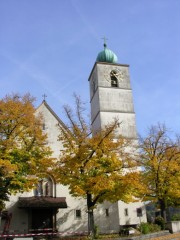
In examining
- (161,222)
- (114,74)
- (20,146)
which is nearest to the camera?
(20,146)

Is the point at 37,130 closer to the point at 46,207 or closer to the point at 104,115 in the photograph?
the point at 46,207

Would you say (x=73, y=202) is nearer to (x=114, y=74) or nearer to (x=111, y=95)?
(x=111, y=95)

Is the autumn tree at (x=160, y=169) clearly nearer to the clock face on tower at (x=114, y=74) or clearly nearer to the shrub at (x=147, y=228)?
the shrub at (x=147, y=228)

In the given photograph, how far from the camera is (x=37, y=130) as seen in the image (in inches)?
882

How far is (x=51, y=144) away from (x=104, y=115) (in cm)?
1046

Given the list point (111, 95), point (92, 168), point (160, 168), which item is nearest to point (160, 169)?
point (160, 168)

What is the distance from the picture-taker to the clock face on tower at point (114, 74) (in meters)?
41.8

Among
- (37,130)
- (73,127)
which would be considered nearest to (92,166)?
(73,127)

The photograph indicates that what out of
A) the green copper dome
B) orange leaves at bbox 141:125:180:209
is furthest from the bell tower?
orange leaves at bbox 141:125:180:209

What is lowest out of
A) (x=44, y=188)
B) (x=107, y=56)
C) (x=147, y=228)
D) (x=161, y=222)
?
(x=147, y=228)

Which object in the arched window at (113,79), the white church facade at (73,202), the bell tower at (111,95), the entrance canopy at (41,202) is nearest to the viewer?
the entrance canopy at (41,202)

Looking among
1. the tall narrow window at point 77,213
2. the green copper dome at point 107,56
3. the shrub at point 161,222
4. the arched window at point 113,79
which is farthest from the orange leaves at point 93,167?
the green copper dome at point 107,56

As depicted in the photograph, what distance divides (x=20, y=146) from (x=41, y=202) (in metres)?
6.66

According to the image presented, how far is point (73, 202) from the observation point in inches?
1134
